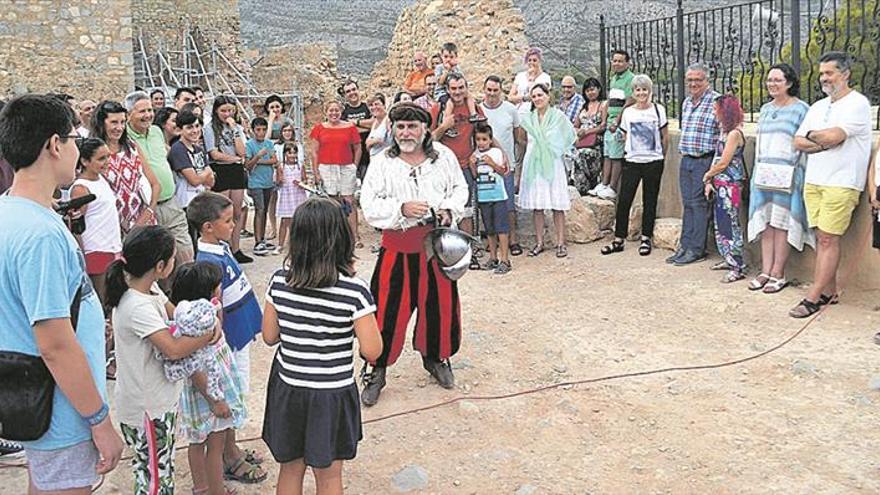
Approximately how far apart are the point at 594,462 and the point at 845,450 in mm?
1200

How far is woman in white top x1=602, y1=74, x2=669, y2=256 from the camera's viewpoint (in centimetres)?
770

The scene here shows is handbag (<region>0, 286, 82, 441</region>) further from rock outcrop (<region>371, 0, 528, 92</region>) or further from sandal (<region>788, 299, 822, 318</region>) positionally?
rock outcrop (<region>371, 0, 528, 92</region>)

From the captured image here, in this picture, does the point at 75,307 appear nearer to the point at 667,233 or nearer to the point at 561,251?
the point at 561,251

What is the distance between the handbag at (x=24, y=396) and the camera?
2.16 m

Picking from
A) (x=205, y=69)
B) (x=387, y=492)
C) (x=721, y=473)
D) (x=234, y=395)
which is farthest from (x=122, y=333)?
(x=205, y=69)

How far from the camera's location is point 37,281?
6.97 ft

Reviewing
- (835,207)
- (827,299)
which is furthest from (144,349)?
(827,299)

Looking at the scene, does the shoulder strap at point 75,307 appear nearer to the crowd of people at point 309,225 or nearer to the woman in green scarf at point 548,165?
the crowd of people at point 309,225

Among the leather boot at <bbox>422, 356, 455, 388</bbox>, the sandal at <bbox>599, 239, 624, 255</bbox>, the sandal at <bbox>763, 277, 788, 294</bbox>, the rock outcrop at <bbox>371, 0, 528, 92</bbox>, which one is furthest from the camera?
the rock outcrop at <bbox>371, 0, 528, 92</bbox>

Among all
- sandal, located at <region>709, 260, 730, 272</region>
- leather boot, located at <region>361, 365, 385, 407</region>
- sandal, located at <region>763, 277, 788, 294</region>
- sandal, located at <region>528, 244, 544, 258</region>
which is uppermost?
sandal, located at <region>528, 244, 544, 258</region>

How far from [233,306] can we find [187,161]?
124 inches

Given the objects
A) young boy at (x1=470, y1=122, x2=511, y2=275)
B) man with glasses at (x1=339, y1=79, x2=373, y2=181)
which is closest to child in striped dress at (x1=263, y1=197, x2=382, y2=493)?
young boy at (x1=470, y1=122, x2=511, y2=275)

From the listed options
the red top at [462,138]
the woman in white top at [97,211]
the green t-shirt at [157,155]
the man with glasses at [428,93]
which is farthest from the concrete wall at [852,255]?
the woman in white top at [97,211]

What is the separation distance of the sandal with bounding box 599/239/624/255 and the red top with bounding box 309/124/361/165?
286cm
